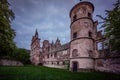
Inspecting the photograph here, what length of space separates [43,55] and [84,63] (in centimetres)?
2808

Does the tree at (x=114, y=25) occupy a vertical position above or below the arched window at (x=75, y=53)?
above

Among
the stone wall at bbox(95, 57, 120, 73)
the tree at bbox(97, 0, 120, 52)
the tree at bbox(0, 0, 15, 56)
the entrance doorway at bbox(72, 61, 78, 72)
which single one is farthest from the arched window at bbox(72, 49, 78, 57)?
the tree at bbox(0, 0, 15, 56)

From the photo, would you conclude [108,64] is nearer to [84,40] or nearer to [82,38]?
[84,40]

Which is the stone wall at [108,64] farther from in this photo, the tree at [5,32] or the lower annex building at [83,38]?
the tree at [5,32]

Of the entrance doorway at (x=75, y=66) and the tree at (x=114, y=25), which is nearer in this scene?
the tree at (x=114, y=25)

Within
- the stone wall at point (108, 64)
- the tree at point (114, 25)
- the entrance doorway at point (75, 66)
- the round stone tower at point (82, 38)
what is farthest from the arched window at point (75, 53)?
the tree at point (114, 25)

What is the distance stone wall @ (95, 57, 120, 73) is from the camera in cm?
1434

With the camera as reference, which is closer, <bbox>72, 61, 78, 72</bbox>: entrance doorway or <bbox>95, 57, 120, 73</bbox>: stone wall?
<bbox>95, 57, 120, 73</bbox>: stone wall

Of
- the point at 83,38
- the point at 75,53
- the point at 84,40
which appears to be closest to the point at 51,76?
the point at 75,53

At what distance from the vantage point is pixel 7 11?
7570 mm

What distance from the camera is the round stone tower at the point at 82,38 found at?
16.9 m

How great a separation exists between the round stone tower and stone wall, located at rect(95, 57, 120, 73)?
1016 mm

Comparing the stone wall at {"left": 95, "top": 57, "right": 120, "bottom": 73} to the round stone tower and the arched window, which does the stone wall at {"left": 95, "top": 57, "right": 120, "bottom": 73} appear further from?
the arched window

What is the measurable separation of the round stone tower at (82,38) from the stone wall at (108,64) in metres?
1.02
